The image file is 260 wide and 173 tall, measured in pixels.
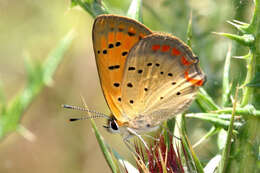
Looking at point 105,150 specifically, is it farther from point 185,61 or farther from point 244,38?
point 244,38

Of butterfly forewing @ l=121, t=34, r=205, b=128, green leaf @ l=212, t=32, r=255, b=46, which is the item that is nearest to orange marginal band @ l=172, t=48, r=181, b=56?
butterfly forewing @ l=121, t=34, r=205, b=128

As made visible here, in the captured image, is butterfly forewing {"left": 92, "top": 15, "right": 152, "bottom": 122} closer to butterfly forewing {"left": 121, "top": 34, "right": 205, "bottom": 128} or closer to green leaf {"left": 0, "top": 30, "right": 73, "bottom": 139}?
butterfly forewing {"left": 121, "top": 34, "right": 205, "bottom": 128}

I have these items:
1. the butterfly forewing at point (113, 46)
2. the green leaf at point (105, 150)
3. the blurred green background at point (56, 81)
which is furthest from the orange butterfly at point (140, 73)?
the blurred green background at point (56, 81)

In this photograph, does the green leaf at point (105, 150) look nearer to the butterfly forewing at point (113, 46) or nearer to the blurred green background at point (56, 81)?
the butterfly forewing at point (113, 46)

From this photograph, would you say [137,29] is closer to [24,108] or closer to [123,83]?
[123,83]

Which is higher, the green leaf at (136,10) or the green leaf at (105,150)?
the green leaf at (136,10)

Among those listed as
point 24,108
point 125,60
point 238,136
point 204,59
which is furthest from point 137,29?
point 24,108
